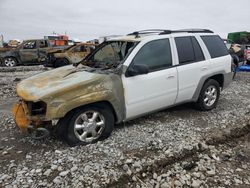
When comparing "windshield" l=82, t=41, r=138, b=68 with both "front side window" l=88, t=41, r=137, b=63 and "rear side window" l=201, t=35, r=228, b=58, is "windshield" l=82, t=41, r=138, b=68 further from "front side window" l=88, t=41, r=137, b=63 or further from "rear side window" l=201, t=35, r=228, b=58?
"rear side window" l=201, t=35, r=228, b=58

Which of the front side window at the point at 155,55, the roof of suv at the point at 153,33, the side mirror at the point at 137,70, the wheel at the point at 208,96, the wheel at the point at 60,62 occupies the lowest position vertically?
the wheel at the point at 208,96

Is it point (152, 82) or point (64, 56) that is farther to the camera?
point (64, 56)

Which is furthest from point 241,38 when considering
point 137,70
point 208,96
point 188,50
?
point 137,70

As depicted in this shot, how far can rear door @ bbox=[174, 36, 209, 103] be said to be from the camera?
17.7 feet

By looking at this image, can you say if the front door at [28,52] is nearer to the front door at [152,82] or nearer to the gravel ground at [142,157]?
the gravel ground at [142,157]

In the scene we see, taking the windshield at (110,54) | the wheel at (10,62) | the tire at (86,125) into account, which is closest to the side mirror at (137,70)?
the windshield at (110,54)

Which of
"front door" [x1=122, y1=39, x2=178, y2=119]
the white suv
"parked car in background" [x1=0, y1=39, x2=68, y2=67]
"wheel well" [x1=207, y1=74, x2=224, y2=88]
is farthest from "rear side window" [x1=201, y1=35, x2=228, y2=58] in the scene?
"parked car in background" [x1=0, y1=39, x2=68, y2=67]

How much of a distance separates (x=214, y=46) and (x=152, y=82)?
7.10 feet

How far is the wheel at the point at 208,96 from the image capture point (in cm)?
600

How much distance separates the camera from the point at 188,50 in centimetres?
558

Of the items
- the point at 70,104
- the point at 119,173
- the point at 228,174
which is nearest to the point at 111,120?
the point at 70,104

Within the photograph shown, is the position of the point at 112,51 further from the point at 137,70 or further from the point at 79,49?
the point at 79,49

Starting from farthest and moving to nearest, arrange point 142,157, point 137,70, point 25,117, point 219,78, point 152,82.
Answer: point 219,78 < point 152,82 < point 137,70 < point 25,117 < point 142,157

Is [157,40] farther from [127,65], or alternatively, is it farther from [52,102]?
[52,102]
